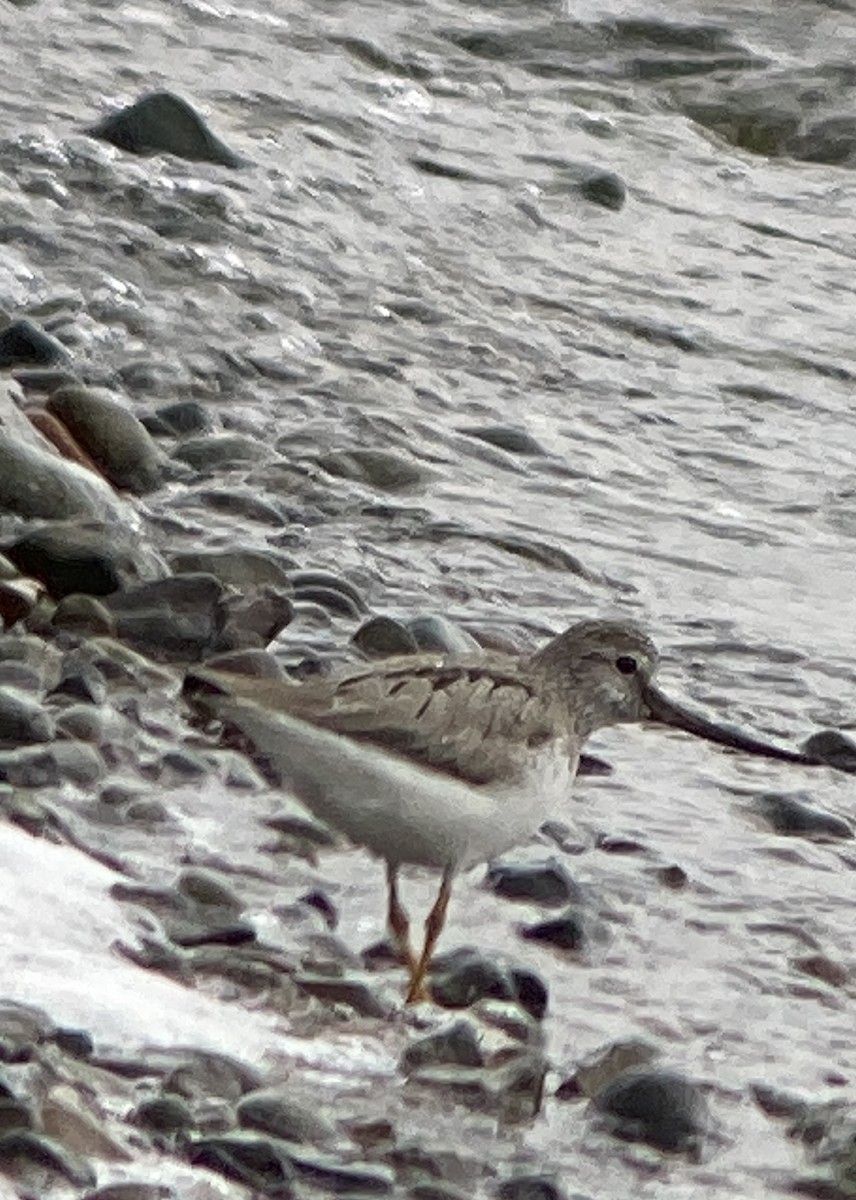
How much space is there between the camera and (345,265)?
31.3 feet

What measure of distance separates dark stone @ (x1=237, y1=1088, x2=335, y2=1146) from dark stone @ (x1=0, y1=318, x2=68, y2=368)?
361 centimetres

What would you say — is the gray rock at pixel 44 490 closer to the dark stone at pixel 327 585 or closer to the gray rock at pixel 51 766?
the dark stone at pixel 327 585

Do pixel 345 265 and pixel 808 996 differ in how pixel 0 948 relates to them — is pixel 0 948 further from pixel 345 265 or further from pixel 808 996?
pixel 345 265

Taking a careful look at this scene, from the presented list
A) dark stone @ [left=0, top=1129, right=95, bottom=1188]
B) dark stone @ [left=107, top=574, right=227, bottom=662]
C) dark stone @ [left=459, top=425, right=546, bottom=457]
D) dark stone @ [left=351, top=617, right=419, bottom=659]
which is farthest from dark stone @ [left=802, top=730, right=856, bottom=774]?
dark stone @ [left=0, top=1129, right=95, bottom=1188]

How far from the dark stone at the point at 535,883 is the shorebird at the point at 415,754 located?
17 centimetres

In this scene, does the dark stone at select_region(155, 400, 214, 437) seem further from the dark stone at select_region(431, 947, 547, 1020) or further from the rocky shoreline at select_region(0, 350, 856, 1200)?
the dark stone at select_region(431, 947, 547, 1020)

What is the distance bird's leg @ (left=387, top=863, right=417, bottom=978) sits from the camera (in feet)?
17.7

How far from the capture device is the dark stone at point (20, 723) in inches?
226

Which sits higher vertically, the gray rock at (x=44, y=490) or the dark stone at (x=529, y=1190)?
the dark stone at (x=529, y=1190)

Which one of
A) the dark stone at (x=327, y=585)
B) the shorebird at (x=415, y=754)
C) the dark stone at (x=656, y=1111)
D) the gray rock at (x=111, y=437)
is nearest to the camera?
the dark stone at (x=656, y=1111)

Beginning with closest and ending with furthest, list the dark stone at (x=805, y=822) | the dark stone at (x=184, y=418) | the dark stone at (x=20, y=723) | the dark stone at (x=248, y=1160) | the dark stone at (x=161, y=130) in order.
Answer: the dark stone at (x=248, y=1160)
the dark stone at (x=20, y=723)
the dark stone at (x=805, y=822)
the dark stone at (x=184, y=418)
the dark stone at (x=161, y=130)

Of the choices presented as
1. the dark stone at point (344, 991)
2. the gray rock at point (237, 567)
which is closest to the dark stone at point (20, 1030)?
the dark stone at point (344, 991)

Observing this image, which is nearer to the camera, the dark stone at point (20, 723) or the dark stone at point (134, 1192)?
the dark stone at point (134, 1192)

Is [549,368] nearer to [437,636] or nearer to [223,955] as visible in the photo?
[437,636]
